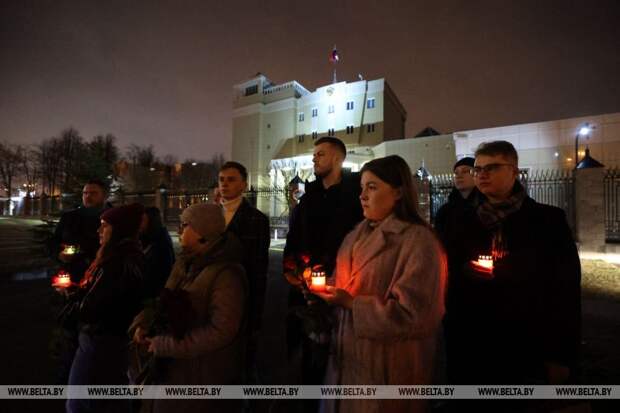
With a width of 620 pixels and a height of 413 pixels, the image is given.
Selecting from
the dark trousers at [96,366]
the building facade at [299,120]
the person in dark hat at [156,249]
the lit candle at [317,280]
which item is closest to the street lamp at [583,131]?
the building facade at [299,120]

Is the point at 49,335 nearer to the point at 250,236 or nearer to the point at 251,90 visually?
the point at 250,236

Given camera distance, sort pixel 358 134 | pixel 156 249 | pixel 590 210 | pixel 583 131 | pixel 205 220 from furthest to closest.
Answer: pixel 358 134 → pixel 583 131 → pixel 590 210 → pixel 156 249 → pixel 205 220

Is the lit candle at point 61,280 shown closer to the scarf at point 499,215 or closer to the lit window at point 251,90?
the scarf at point 499,215

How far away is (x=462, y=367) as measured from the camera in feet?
7.01

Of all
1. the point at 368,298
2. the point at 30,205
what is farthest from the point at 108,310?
the point at 30,205

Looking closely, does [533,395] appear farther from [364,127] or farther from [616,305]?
[364,127]

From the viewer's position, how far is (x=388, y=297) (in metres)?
1.55

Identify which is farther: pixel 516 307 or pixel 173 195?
pixel 173 195

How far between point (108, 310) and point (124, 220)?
73 cm

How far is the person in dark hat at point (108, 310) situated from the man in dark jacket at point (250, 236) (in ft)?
2.90

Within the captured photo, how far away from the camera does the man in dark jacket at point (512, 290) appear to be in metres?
1.86

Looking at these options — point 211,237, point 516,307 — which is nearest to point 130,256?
point 211,237

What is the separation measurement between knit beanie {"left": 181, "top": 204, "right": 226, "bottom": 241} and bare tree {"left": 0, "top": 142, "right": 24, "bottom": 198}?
59.6m

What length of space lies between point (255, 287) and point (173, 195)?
672 inches
